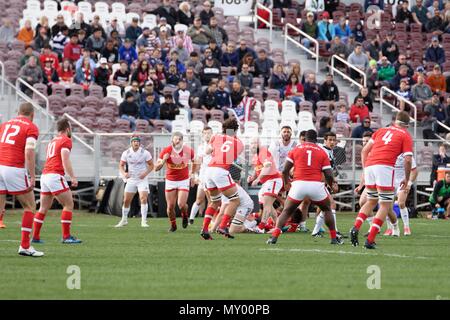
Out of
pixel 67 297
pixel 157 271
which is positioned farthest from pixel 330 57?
pixel 67 297

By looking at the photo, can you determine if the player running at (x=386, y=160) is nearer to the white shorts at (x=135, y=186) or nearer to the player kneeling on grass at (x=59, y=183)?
the player kneeling on grass at (x=59, y=183)

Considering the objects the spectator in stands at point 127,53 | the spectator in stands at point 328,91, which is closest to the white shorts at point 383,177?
the spectator in stands at point 127,53

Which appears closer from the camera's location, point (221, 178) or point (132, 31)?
point (221, 178)

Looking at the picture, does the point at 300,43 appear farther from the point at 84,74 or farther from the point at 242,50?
the point at 84,74

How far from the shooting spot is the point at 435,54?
39781 mm

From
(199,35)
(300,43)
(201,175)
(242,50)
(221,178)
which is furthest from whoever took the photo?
(300,43)

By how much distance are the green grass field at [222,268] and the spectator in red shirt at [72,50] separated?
12.4 meters

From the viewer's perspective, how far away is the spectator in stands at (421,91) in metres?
37.0

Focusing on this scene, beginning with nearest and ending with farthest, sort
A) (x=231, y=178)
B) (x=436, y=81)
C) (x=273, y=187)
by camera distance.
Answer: (x=231, y=178) < (x=273, y=187) < (x=436, y=81)

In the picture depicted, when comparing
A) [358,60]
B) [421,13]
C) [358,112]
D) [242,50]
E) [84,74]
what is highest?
[421,13]

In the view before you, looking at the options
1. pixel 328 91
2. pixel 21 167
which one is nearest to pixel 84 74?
pixel 328 91

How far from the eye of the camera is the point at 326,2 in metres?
41.2

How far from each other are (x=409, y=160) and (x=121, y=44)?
59.2 ft

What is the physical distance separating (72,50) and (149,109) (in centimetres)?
315
